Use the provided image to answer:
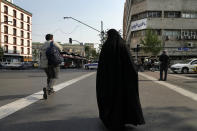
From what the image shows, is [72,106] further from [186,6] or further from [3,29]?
[3,29]

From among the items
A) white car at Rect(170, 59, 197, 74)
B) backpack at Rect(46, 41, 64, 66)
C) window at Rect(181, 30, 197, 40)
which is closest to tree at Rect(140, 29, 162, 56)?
window at Rect(181, 30, 197, 40)

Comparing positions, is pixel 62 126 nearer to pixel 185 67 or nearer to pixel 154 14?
Result: pixel 185 67

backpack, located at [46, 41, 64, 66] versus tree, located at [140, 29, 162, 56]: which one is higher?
tree, located at [140, 29, 162, 56]

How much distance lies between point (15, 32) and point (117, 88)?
6223 cm

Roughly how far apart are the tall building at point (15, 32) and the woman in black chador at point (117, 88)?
172 ft

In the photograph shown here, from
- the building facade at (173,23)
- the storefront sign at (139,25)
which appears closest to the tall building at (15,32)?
the storefront sign at (139,25)

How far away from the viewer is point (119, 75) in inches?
132

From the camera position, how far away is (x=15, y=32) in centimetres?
6047

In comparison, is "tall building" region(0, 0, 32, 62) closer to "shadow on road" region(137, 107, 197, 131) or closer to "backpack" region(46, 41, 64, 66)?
"backpack" region(46, 41, 64, 66)

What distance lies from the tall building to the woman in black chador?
52.6 m

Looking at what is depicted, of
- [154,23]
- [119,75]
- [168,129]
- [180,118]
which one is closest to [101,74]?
[119,75]

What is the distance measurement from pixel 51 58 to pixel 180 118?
3.51 meters

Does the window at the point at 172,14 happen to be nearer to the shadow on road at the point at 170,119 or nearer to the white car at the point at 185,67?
the white car at the point at 185,67

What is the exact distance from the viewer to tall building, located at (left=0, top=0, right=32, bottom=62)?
181 ft
